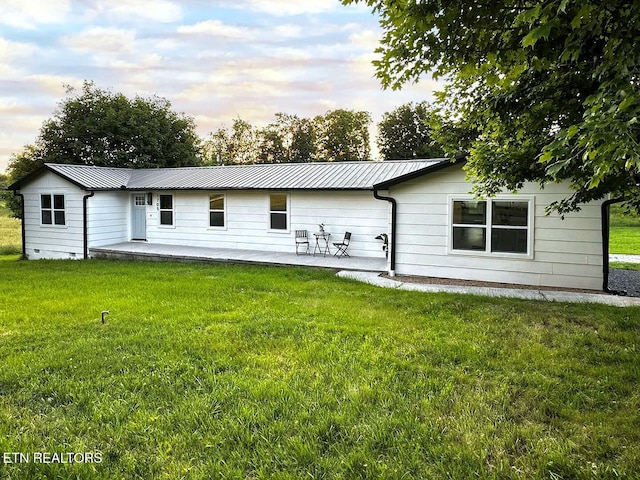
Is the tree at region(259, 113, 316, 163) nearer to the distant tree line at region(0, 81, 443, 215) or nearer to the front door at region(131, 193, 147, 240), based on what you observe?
the distant tree line at region(0, 81, 443, 215)

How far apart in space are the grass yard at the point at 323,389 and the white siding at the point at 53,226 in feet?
25.9

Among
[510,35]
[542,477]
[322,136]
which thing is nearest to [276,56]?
[510,35]

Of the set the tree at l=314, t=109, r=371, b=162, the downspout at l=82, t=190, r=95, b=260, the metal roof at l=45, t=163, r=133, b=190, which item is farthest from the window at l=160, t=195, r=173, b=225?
the tree at l=314, t=109, r=371, b=162

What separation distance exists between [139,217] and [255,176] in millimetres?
4665

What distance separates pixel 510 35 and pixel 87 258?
45.1ft

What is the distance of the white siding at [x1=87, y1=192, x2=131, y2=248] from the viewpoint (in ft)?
45.1

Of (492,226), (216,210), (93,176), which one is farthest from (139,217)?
(492,226)

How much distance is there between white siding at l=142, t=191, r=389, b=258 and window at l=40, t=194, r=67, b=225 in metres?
2.80

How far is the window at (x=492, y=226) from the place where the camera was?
8453mm

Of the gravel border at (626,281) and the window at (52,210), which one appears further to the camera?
the window at (52,210)

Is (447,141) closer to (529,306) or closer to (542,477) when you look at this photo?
(529,306)

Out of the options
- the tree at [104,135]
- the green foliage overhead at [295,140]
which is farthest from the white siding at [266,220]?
the green foliage overhead at [295,140]

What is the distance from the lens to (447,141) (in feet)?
19.1

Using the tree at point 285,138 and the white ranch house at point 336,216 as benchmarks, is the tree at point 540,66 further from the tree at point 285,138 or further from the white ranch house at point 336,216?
the tree at point 285,138
